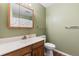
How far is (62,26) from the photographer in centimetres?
206

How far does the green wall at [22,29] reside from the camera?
1.30 metres

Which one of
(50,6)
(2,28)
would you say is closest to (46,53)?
(50,6)

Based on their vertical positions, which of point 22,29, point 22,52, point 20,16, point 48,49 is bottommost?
point 48,49

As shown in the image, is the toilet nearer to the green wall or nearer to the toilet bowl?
the toilet bowl

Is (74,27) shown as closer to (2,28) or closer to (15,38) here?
(15,38)

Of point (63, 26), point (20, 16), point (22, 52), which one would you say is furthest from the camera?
point (63, 26)

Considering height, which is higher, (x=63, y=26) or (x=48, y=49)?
(x=63, y=26)

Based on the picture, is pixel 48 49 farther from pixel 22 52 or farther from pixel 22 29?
pixel 22 52

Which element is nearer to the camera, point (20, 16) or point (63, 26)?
point (20, 16)

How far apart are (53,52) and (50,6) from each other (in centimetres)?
82

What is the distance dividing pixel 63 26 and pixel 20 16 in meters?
0.85

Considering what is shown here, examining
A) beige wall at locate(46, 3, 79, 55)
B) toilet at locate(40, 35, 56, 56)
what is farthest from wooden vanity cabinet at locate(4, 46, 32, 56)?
beige wall at locate(46, 3, 79, 55)

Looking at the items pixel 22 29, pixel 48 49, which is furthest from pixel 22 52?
pixel 48 49

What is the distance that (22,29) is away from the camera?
5.69 feet
